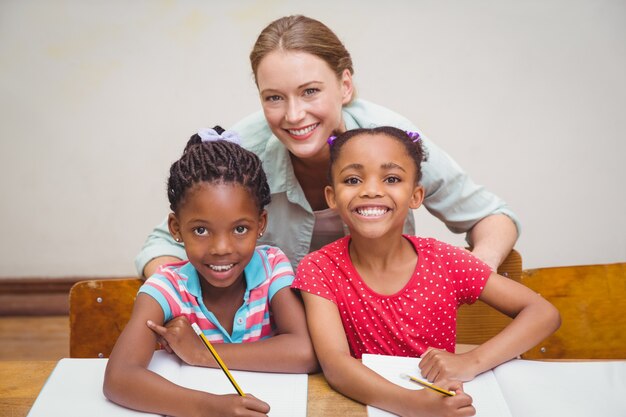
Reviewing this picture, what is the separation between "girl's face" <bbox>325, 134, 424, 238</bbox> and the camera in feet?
4.19

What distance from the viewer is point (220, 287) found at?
4.42 feet

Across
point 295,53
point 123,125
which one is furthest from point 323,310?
point 123,125

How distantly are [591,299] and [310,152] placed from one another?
2.08 feet

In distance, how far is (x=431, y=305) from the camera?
4.25 ft

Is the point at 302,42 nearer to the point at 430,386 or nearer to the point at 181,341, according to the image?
the point at 181,341

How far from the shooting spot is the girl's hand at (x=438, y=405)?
3.22 feet

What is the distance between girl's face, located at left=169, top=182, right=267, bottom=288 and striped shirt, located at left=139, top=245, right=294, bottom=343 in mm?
44

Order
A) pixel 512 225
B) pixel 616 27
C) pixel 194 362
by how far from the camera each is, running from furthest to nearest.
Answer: pixel 616 27, pixel 512 225, pixel 194 362

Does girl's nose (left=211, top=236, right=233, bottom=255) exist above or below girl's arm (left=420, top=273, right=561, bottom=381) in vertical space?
above

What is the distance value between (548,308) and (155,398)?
64 centimetres

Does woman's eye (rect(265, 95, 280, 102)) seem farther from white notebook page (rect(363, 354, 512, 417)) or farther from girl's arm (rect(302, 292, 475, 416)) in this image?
white notebook page (rect(363, 354, 512, 417))

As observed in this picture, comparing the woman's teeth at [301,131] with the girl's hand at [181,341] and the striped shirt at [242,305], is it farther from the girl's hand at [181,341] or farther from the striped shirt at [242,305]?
the girl's hand at [181,341]

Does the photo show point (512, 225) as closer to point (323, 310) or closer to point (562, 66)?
point (323, 310)

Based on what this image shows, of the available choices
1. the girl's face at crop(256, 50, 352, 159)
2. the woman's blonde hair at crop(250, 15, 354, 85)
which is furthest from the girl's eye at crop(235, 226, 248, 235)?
the woman's blonde hair at crop(250, 15, 354, 85)
